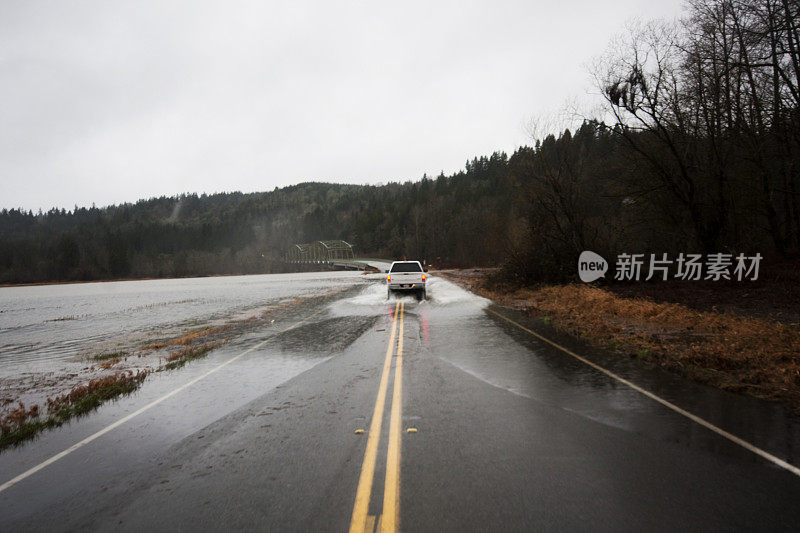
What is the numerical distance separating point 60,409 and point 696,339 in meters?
12.9

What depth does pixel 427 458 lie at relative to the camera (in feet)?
13.9

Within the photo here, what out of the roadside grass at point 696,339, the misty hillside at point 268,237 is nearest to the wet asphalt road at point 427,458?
the roadside grass at point 696,339

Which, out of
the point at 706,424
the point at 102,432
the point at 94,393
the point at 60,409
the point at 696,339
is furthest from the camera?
the point at 696,339

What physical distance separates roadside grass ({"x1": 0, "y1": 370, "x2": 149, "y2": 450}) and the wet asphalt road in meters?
0.40

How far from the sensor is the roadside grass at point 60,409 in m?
5.77

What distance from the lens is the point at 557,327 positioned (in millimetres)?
13031

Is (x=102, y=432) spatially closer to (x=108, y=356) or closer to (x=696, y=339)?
(x=108, y=356)

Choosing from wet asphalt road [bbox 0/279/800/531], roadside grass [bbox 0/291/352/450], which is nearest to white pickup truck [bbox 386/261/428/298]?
roadside grass [bbox 0/291/352/450]

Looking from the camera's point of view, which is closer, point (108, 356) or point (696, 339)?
point (696, 339)

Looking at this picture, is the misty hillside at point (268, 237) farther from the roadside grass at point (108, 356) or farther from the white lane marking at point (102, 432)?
the white lane marking at point (102, 432)

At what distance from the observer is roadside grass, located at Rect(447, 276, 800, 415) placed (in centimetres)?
679

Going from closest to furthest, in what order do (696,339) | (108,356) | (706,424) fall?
(706,424) → (696,339) → (108,356)

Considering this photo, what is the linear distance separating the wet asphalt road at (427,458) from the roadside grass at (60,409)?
0.40 m

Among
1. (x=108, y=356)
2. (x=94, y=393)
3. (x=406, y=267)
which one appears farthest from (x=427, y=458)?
(x=406, y=267)
